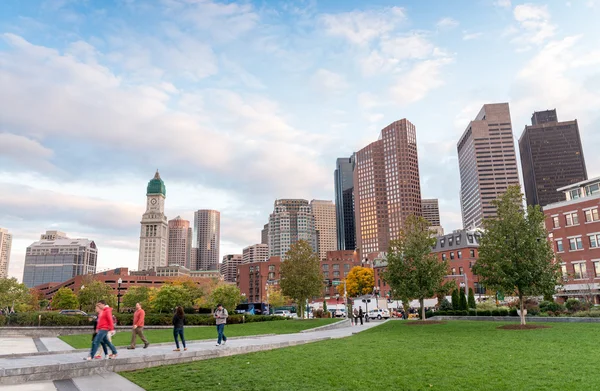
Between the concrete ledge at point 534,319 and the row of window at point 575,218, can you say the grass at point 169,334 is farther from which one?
the row of window at point 575,218

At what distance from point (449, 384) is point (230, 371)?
6.33 m

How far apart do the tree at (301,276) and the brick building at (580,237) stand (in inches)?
1229

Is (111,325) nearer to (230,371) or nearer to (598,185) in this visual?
(230,371)

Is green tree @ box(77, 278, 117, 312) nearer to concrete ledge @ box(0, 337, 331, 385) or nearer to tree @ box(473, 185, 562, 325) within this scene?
tree @ box(473, 185, 562, 325)

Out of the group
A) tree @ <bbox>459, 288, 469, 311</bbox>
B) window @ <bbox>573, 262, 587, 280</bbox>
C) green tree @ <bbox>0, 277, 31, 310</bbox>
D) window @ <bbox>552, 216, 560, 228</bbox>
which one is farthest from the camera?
→ green tree @ <bbox>0, 277, 31, 310</bbox>

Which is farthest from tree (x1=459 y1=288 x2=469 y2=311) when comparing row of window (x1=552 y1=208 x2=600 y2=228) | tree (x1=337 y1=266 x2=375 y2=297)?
tree (x1=337 y1=266 x2=375 y2=297)

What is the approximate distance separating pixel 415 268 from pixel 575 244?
34128 millimetres

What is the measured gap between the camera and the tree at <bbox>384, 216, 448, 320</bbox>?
36.9m

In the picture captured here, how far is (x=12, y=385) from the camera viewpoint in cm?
1184

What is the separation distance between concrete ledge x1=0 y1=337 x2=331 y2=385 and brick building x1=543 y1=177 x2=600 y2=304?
52.0 meters

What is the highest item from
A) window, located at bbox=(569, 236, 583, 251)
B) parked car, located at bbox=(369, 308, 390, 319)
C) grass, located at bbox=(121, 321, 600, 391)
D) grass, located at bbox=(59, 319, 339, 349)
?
window, located at bbox=(569, 236, 583, 251)

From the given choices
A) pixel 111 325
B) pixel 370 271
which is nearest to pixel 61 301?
pixel 370 271

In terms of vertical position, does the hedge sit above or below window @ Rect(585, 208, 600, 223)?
below

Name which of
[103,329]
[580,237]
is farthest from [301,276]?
[580,237]
